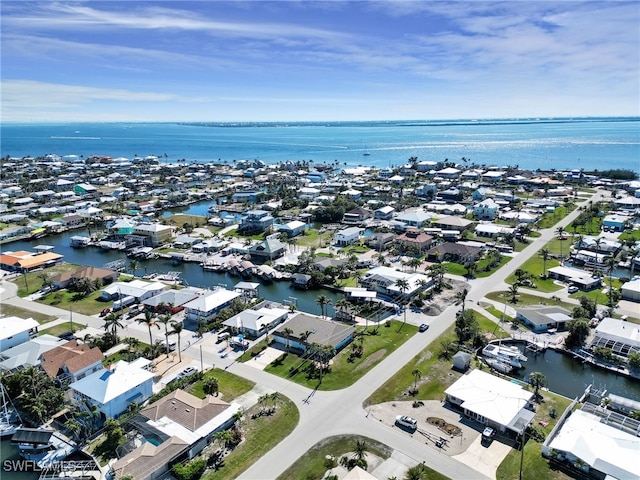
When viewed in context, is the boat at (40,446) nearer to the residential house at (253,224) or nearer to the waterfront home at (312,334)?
the waterfront home at (312,334)

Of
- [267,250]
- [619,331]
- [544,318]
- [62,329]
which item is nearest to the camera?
[619,331]

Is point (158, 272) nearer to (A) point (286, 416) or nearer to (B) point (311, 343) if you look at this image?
(B) point (311, 343)

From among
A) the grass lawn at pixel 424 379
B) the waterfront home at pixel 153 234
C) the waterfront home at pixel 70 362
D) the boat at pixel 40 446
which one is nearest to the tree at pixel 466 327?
the grass lawn at pixel 424 379

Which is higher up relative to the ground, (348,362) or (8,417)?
(348,362)

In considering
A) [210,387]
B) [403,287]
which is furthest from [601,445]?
[210,387]

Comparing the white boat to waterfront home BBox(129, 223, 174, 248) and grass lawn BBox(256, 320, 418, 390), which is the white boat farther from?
waterfront home BBox(129, 223, 174, 248)

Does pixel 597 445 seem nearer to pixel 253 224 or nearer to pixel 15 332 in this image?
pixel 15 332

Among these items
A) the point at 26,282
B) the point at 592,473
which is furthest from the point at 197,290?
the point at 592,473
